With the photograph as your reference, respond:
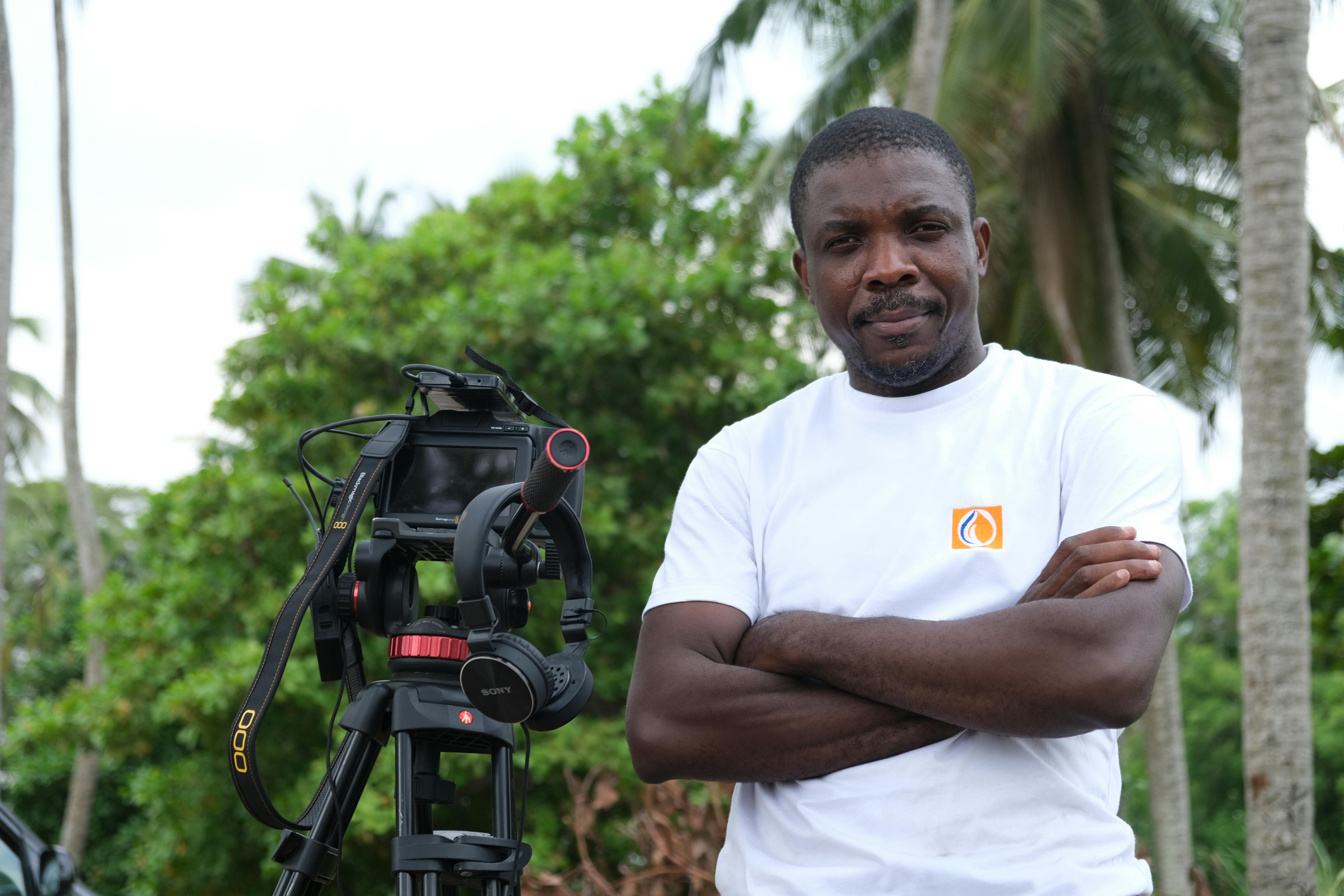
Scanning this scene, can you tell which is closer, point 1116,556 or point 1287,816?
point 1116,556

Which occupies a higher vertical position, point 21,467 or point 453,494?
point 21,467

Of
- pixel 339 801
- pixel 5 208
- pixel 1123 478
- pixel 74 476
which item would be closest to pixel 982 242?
pixel 1123 478

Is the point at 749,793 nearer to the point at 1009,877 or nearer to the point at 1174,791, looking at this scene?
the point at 1009,877

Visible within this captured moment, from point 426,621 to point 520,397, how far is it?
1.51 ft

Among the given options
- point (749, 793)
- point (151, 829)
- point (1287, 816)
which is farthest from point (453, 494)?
point (151, 829)

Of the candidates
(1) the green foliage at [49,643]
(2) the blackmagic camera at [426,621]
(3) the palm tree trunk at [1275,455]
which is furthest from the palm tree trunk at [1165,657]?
(1) the green foliage at [49,643]

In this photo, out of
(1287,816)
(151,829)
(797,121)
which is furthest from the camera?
(797,121)

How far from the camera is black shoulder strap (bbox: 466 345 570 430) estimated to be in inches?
91.1

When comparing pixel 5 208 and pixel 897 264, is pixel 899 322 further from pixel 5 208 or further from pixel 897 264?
pixel 5 208

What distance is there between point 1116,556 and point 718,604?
1.89ft

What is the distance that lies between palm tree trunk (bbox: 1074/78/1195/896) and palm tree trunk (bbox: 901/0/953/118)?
3185 mm

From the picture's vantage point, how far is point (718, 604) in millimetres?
1895

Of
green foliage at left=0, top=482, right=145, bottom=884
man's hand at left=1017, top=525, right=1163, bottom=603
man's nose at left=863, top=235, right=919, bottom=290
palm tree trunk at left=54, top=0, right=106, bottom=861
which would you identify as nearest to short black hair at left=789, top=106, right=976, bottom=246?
man's nose at left=863, top=235, right=919, bottom=290

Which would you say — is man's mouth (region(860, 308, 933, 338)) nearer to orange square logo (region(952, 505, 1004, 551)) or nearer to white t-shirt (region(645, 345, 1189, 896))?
white t-shirt (region(645, 345, 1189, 896))
